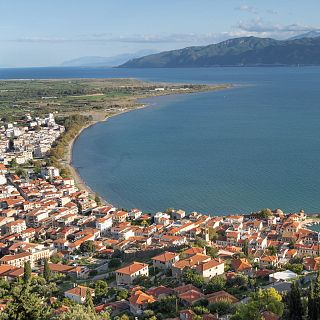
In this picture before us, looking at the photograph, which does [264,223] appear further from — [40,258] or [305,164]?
[305,164]

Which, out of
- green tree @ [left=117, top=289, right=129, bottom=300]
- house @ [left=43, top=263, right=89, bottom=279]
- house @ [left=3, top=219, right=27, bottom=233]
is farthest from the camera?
house @ [left=3, top=219, right=27, bottom=233]

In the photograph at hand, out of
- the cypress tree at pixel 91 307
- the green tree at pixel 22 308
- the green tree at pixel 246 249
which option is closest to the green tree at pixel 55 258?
the cypress tree at pixel 91 307

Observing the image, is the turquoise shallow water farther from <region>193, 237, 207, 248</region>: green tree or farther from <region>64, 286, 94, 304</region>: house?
<region>64, 286, 94, 304</region>: house

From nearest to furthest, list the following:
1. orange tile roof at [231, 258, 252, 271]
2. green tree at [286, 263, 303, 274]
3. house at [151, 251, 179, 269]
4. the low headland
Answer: green tree at [286, 263, 303, 274]
orange tile roof at [231, 258, 252, 271]
house at [151, 251, 179, 269]
the low headland

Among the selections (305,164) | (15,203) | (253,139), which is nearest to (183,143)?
(253,139)

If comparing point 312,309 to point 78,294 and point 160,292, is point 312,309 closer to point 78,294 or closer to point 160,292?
point 160,292

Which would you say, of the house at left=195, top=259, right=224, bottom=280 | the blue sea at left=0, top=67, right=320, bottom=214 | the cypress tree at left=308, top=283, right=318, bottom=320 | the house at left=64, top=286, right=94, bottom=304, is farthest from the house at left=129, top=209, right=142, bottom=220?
the cypress tree at left=308, top=283, right=318, bottom=320

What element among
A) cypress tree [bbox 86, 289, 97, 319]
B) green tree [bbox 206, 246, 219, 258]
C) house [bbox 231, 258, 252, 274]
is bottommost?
green tree [bbox 206, 246, 219, 258]
